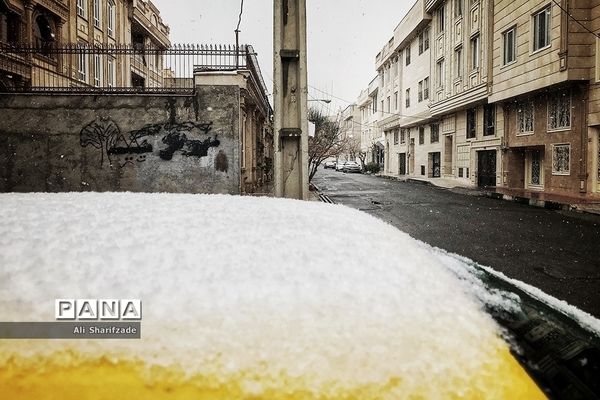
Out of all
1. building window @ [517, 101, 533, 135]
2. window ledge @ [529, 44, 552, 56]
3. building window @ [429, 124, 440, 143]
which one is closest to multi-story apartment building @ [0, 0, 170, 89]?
window ledge @ [529, 44, 552, 56]

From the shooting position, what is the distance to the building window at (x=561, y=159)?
16.3 m

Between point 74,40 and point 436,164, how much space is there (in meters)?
24.2

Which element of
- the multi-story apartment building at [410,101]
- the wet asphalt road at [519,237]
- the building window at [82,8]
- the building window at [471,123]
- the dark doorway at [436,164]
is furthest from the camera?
the multi-story apartment building at [410,101]

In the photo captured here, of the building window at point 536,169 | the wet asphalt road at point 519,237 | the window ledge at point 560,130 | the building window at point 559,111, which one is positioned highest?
the building window at point 559,111

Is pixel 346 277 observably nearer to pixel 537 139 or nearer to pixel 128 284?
pixel 128 284

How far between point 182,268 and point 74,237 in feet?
1.20

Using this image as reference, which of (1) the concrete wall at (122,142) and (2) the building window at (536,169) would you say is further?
(2) the building window at (536,169)

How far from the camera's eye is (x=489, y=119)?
2286cm

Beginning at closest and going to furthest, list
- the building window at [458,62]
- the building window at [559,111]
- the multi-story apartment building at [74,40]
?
1. the multi-story apartment building at [74,40]
2. the building window at [559,111]
3. the building window at [458,62]

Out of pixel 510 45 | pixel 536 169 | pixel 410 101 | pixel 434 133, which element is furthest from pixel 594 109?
pixel 410 101

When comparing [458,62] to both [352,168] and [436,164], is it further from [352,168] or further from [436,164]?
[352,168]

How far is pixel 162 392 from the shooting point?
926 mm

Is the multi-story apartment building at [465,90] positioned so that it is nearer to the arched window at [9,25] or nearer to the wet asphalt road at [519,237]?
the wet asphalt road at [519,237]

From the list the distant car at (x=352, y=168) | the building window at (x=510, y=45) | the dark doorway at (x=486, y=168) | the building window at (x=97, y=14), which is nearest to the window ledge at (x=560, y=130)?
the building window at (x=510, y=45)
